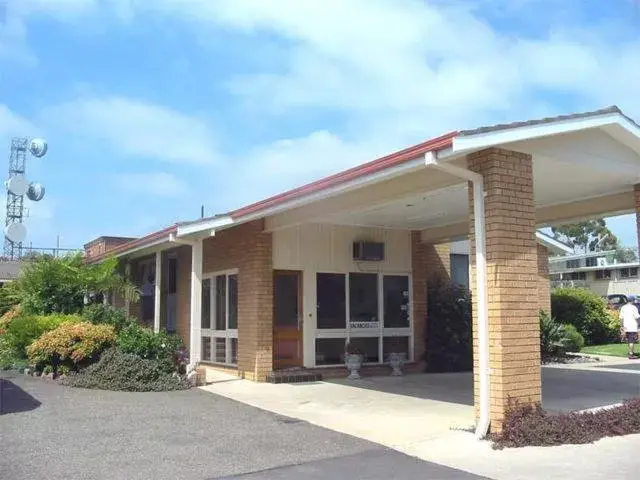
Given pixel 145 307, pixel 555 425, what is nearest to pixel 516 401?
pixel 555 425

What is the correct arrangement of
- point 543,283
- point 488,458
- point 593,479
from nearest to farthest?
point 593,479
point 488,458
point 543,283

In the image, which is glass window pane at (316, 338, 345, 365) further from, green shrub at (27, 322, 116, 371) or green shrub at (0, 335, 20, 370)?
green shrub at (0, 335, 20, 370)

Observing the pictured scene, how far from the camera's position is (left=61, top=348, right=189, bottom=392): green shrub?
38.3ft

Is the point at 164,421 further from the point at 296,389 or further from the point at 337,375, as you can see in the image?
the point at 337,375

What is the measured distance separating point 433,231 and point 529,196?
6.97m

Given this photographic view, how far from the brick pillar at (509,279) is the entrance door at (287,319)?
6.50 metres

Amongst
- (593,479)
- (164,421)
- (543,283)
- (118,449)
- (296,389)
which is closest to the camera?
(593,479)

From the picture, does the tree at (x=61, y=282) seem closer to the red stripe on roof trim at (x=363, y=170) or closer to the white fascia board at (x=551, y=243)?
the red stripe on roof trim at (x=363, y=170)

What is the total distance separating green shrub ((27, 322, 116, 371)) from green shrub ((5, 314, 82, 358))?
93cm

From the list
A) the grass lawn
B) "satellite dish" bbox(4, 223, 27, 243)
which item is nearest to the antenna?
"satellite dish" bbox(4, 223, 27, 243)

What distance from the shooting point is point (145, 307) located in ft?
64.9

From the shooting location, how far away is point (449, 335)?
14.8 metres

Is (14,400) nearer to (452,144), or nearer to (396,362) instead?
(396,362)

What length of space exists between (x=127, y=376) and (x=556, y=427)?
7.65m
